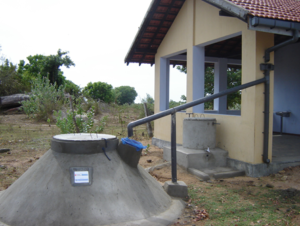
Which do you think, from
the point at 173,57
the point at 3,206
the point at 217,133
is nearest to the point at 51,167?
the point at 3,206

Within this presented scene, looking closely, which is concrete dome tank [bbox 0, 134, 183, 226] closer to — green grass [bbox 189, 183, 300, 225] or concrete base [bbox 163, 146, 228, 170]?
green grass [bbox 189, 183, 300, 225]

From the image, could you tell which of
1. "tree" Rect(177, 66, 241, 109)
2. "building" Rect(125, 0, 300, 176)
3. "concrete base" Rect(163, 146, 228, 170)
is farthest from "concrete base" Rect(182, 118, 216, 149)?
"tree" Rect(177, 66, 241, 109)

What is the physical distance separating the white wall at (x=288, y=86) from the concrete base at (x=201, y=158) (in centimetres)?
451

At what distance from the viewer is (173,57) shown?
988 centimetres

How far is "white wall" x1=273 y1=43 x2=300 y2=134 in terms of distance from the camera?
9211 mm

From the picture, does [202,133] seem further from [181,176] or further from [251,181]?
[251,181]

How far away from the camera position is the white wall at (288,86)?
30.2 ft

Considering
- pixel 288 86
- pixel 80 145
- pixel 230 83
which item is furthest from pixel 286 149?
pixel 230 83

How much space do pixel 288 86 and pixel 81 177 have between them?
28.3 feet

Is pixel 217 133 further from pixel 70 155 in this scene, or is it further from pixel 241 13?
pixel 70 155

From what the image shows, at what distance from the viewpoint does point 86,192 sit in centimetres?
333

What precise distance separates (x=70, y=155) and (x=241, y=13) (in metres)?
A: 3.91

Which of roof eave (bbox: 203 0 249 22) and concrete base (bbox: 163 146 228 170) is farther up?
roof eave (bbox: 203 0 249 22)

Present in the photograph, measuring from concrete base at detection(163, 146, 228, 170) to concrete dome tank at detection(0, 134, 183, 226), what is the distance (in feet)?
6.88
